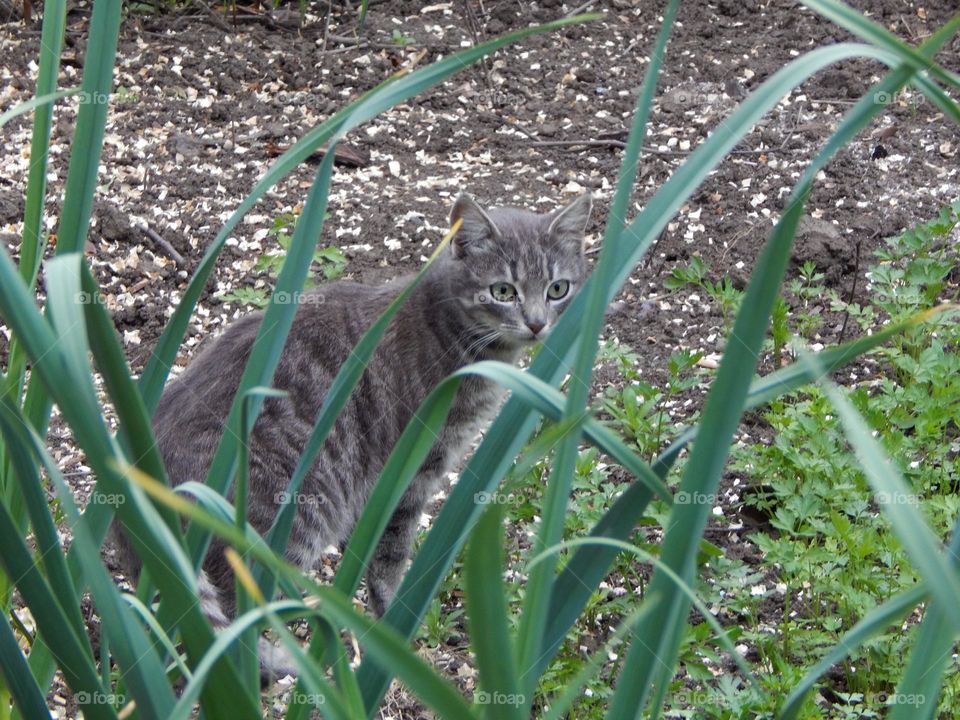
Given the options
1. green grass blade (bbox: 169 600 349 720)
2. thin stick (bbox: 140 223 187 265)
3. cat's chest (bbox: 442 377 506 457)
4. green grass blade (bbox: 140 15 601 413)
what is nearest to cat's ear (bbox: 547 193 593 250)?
cat's chest (bbox: 442 377 506 457)

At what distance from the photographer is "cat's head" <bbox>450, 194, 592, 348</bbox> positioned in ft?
10.7

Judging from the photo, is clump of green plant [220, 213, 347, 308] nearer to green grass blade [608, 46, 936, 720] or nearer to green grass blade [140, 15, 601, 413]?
green grass blade [140, 15, 601, 413]

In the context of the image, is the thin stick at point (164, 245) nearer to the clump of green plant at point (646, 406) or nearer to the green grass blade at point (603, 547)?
the clump of green plant at point (646, 406)

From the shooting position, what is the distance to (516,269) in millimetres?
3297

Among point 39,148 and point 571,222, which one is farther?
point 571,222

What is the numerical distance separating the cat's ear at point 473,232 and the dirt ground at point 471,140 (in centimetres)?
76

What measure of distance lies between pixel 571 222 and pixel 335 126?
6.51 ft

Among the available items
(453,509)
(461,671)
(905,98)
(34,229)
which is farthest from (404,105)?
(453,509)

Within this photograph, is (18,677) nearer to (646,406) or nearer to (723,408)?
(723,408)

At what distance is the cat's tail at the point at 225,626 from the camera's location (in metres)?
2.48

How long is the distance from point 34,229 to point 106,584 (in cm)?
78

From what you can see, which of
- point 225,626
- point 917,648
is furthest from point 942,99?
point 225,626

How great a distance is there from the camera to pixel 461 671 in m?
2.75

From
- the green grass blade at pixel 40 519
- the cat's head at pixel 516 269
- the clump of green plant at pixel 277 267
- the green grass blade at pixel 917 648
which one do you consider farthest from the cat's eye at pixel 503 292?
the green grass blade at pixel 917 648
